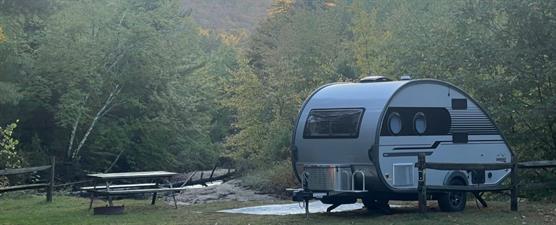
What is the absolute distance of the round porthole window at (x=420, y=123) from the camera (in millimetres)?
15203

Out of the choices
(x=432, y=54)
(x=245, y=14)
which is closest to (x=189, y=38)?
(x=432, y=54)

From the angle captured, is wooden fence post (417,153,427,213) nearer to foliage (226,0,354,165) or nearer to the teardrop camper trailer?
the teardrop camper trailer

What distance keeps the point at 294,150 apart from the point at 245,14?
3890 inches

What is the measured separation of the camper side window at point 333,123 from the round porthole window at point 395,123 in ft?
1.82

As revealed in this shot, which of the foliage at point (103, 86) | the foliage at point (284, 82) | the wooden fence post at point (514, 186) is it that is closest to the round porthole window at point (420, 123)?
the wooden fence post at point (514, 186)

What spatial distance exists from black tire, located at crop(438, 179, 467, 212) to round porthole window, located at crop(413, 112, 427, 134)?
120 centimetres

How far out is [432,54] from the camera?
23516mm

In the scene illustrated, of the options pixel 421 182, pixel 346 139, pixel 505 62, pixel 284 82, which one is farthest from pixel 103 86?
pixel 421 182

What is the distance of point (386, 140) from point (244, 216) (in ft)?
10.1

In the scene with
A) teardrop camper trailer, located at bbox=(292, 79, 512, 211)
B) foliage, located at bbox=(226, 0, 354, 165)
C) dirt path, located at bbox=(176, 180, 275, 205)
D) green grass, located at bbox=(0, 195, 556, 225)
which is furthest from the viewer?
foliage, located at bbox=(226, 0, 354, 165)

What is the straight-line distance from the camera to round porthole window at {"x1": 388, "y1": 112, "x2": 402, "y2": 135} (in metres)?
14.7

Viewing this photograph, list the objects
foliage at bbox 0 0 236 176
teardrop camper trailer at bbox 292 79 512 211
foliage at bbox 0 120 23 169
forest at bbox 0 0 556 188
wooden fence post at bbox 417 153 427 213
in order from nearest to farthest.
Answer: wooden fence post at bbox 417 153 427 213 → teardrop camper trailer at bbox 292 79 512 211 → foliage at bbox 0 120 23 169 → forest at bbox 0 0 556 188 → foliage at bbox 0 0 236 176

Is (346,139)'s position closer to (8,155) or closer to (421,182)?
(421,182)

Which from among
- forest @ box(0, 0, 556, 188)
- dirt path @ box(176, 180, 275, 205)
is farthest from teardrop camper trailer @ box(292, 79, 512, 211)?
dirt path @ box(176, 180, 275, 205)
